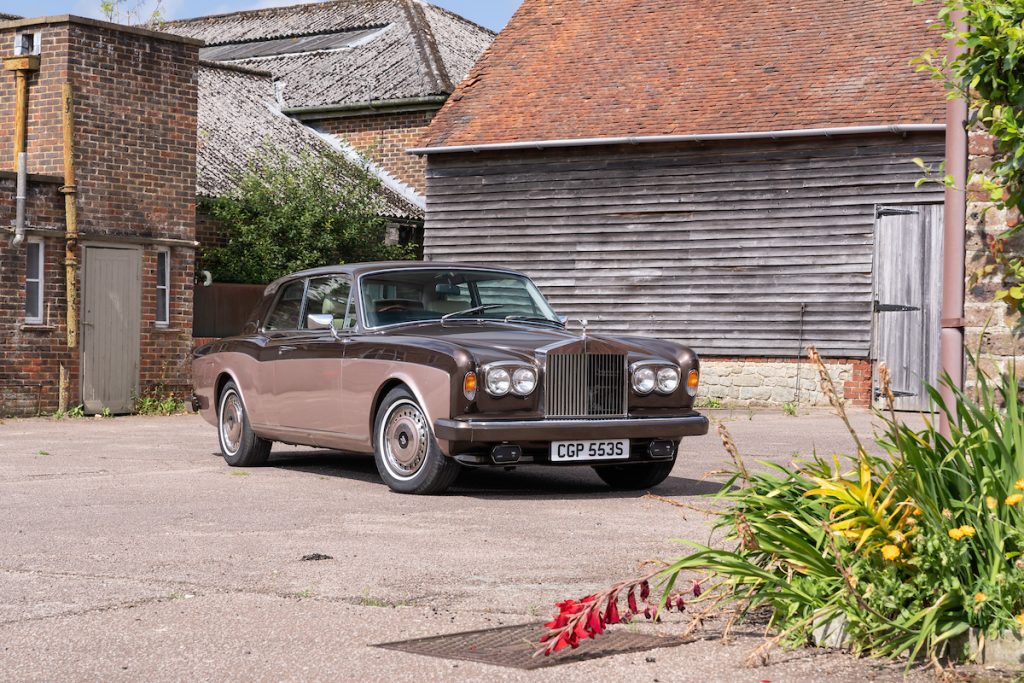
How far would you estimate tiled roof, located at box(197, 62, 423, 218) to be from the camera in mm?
24766

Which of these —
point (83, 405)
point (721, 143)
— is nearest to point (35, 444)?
point (83, 405)

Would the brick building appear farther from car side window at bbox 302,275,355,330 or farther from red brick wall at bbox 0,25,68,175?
car side window at bbox 302,275,355,330

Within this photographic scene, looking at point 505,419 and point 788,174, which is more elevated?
point 788,174

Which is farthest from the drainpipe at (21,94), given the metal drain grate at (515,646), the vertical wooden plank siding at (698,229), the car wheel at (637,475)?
the metal drain grate at (515,646)

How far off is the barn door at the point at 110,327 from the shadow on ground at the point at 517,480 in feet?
21.5

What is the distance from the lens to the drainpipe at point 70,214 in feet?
59.0

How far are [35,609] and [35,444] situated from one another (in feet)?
28.2

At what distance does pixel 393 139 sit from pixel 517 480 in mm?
18225

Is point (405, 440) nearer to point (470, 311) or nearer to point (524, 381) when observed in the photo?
point (524, 381)

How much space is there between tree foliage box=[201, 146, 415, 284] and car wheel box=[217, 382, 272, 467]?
37.9 ft

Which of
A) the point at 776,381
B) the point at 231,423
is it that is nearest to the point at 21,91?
the point at 231,423

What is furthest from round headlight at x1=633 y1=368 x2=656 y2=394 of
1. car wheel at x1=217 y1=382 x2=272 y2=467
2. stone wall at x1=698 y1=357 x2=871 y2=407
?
stone wall at x1=698 y1=357 x2=871 y2=407

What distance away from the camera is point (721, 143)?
70.4ft

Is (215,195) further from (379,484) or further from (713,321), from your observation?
(379,484)
